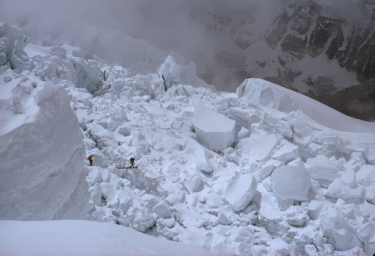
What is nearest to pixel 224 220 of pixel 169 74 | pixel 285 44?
pixel 169 74

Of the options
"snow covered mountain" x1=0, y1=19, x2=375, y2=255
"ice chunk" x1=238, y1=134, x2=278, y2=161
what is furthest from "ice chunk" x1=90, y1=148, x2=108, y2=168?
"ice chunk" x1=238, y1=134, x2=278, y2=161

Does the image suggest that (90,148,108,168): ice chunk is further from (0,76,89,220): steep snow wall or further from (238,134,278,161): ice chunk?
(238,134,278,161): ice chunk

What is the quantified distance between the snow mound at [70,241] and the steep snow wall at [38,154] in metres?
0.24

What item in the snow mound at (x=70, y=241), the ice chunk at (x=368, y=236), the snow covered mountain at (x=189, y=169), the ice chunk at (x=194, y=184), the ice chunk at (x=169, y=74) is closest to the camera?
the snow mound at (x=70, y=241)

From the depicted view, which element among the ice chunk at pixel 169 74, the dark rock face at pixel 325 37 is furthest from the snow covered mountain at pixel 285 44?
the ice chunk at pixel 169 74

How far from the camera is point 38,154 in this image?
1438 mm

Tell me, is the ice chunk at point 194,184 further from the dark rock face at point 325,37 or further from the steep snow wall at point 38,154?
the dark rock face at point 325,37

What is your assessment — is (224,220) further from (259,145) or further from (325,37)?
(325,37)

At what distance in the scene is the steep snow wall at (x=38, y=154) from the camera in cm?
128

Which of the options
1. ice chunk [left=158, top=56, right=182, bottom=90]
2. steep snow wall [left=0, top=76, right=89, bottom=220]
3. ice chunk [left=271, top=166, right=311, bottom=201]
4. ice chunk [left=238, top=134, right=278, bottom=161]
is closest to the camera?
steep snow wall [left=0, top=76, right=89, bottom=220]

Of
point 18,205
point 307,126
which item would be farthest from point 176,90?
point 18,205

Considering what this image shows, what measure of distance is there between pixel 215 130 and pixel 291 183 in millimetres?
1165

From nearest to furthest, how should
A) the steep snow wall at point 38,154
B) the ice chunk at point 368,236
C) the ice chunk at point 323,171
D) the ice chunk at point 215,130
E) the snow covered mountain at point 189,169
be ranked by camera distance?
the steep snow wall at point 38,154 < the snow covered mountain at point 189,169 < the ice chunk at point 368,236 < the ice chunk at point 323,171 < the ice chunk at point 215,130

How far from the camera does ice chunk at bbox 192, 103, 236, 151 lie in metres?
3.42
